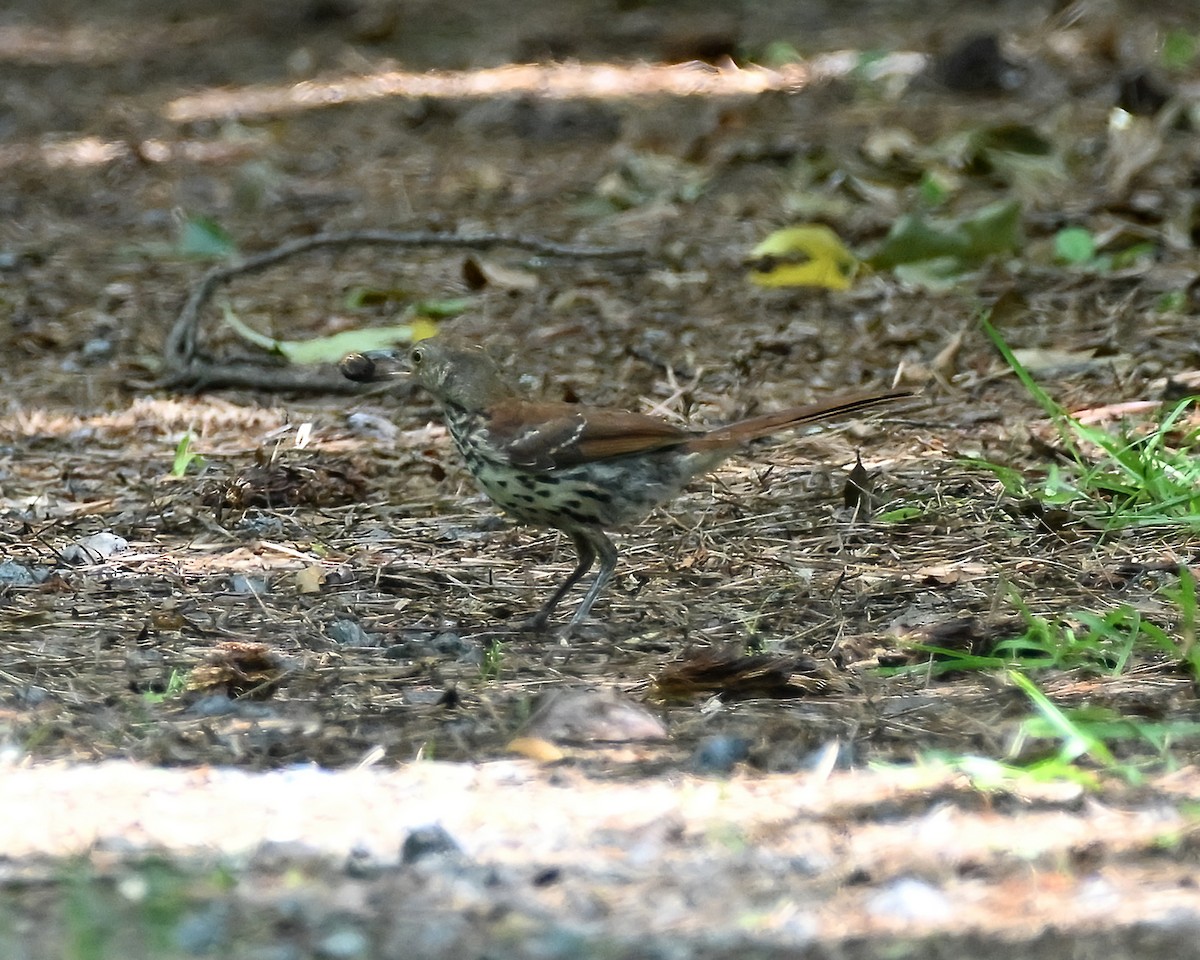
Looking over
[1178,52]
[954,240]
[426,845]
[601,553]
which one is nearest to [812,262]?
[954,240]

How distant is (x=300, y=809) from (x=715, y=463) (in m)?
1.68

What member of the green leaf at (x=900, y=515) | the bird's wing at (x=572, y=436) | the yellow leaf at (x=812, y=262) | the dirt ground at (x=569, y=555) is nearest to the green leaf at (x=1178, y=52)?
the dirt ground at (x=569, y=555)

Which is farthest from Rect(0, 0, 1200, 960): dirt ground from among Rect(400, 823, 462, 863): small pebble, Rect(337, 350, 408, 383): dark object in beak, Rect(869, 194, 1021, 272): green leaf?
Rect(337, 350, 408, 383): dark object in beak

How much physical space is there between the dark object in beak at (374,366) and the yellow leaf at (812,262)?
2.14 m

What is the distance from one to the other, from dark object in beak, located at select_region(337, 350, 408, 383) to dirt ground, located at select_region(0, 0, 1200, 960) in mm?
310

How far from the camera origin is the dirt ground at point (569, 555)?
2.44 meters

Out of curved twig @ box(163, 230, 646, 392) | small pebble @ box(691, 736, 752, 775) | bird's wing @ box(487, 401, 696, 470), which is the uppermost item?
bird's wing @ box(487, 401, 696, 470)

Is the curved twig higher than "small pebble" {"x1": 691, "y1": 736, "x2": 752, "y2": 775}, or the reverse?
"small pebble" {"x1": 691, "y1": 736, "x2": 752, "y2": 775}

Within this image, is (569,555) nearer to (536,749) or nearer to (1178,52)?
(536,749)

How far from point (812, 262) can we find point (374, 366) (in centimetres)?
237

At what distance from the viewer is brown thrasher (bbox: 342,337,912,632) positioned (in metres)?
4.00

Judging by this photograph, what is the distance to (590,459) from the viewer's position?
4004 mm

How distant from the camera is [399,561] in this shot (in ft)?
14.2

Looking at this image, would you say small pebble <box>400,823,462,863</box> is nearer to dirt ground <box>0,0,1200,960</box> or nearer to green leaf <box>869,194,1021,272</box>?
dirt ground <box>0,0,1200,960</box>
